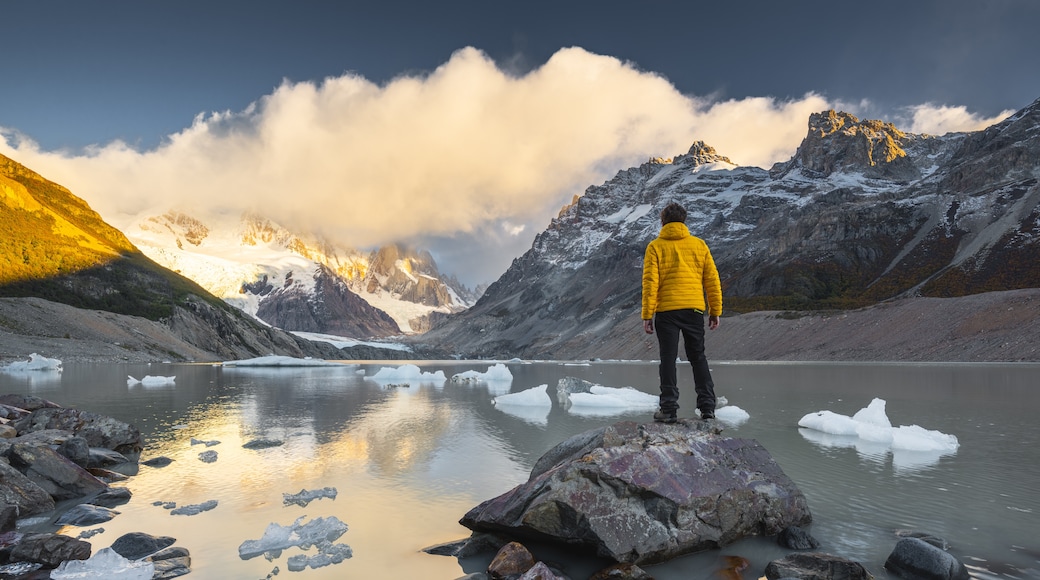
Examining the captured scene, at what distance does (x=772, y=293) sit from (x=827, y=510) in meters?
126

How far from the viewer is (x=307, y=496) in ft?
29.6

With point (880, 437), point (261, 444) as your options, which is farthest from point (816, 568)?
point (261, 444)

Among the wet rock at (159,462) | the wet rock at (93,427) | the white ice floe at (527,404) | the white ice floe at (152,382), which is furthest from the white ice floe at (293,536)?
the white ice floe at (152,382)

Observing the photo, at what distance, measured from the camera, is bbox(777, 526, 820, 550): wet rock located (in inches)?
258

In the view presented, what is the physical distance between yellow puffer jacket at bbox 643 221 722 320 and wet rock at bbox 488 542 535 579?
3.77m

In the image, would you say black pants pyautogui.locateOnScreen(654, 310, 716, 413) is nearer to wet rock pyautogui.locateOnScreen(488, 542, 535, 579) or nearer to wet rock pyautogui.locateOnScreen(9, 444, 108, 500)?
wet rock pyautogui.locateOnScreen(488, 542, 535, 579)

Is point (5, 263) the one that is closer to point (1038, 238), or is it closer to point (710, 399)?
point (710, 399)

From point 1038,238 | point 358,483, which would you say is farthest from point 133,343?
point 1038,238

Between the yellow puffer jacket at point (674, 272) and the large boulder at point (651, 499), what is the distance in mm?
1833

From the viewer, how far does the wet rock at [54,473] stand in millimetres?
9141

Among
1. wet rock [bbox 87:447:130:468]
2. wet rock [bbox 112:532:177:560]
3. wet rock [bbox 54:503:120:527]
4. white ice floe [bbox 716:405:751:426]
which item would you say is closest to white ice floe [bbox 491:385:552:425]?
white ice floe [bbox 716:405:751:426]

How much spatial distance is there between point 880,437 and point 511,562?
1208cm

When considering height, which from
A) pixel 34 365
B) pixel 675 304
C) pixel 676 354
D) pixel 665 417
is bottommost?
pixel 34 365

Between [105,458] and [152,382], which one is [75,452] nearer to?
[105,458]
